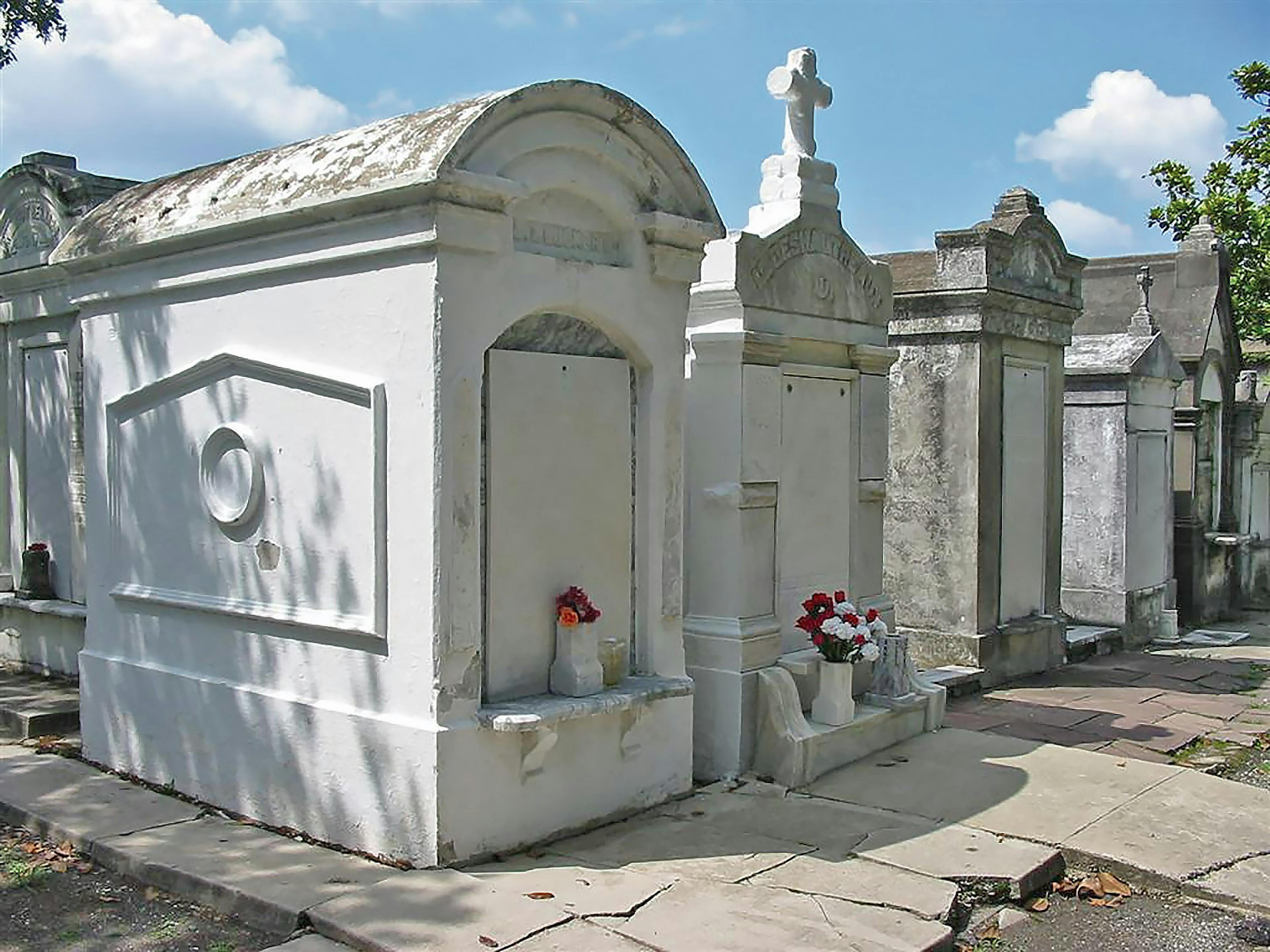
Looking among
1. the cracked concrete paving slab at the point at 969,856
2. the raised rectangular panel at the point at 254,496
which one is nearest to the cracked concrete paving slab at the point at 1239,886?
the cracked concrete paving slab at the point at 969,856

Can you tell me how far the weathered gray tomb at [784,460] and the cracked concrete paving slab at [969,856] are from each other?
92cm

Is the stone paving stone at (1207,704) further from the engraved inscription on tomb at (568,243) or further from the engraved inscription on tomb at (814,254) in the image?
the engraved inscription on tomb at (568,243)

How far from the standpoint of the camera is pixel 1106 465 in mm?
11078

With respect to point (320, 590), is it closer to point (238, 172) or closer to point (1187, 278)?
point (238, 172)

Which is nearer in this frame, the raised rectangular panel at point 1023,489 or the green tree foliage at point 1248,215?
the raised rectangular panel at point 1023,489

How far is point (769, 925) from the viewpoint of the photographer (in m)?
4.31

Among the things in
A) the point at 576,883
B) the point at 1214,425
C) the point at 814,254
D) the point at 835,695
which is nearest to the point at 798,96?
the point at 814,254

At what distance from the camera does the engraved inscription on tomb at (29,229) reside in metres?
8.05

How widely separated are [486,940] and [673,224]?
3.25m

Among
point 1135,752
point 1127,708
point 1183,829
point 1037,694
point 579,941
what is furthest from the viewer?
point 1037,694

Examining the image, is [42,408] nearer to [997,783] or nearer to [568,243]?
[568,243]

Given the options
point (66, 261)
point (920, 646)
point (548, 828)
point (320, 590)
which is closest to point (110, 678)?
point (320, 590)

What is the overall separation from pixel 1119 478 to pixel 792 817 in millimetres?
6703

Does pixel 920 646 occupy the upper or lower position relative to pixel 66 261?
lower
